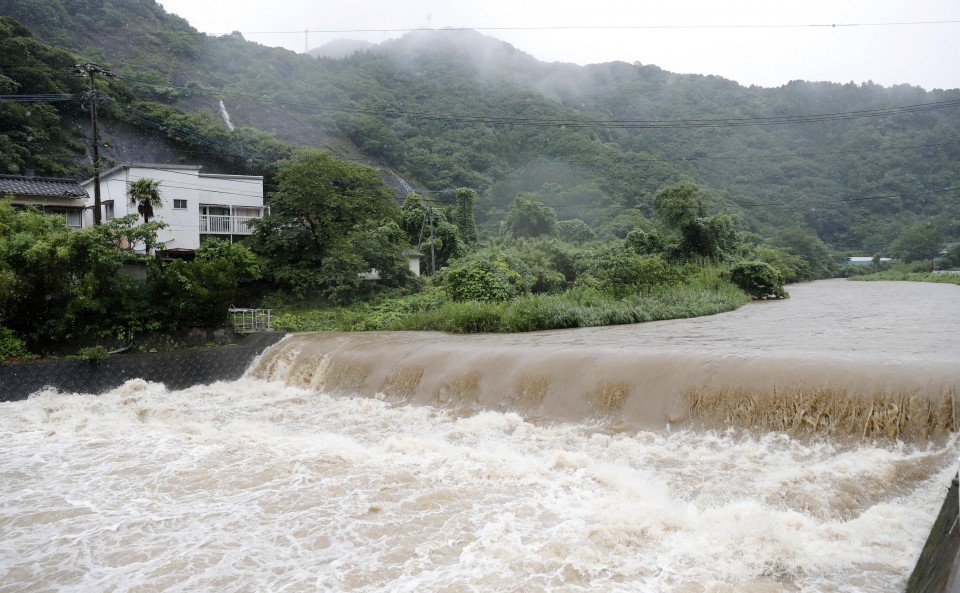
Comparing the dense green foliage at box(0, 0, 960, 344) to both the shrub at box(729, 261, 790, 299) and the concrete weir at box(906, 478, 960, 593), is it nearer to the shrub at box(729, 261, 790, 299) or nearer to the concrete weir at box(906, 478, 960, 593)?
the shrub at box(729, 261, 790, 299)

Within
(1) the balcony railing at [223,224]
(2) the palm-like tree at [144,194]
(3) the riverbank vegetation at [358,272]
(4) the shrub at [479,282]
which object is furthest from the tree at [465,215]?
(2) the palm-like tree at [144,194]

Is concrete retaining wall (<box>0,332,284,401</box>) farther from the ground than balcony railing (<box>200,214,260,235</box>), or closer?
closer

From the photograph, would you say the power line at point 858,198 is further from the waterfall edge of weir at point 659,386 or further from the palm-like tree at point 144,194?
the waterfall edge of weir at point 659,386

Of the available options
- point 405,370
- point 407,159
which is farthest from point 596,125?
point 405,370

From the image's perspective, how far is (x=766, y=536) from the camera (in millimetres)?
4742

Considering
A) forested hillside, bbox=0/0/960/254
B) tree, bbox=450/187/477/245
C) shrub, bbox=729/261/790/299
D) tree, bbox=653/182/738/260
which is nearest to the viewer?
shrub, bbox=729/261/790/299

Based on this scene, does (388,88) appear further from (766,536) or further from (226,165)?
(766,536)

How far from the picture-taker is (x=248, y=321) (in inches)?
664

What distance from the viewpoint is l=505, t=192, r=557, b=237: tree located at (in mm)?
31562

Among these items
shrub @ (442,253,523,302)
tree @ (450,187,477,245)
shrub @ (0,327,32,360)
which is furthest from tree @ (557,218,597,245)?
shrub @ (0,327,32,360)

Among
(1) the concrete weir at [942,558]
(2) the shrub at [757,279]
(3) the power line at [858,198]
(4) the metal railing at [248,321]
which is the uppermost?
(3) the power line at [858,198]

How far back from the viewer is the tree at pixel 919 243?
39.5 meters

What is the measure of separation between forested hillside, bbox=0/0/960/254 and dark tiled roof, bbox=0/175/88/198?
28.9 ft

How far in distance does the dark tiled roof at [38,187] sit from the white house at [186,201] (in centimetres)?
67
